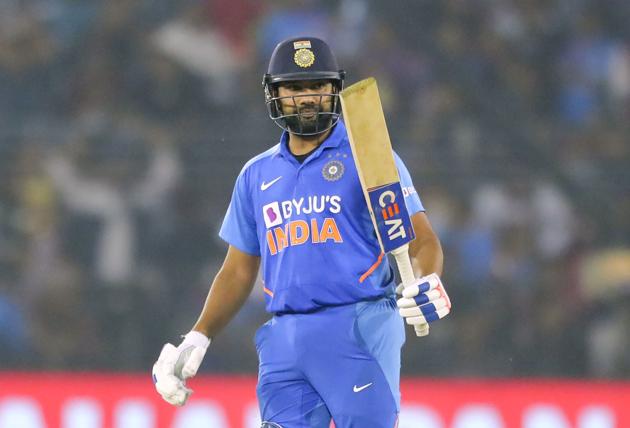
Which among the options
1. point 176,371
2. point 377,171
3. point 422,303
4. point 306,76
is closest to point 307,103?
point 306,76

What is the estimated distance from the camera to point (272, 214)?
396 centimetres

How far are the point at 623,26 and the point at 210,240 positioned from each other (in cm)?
393

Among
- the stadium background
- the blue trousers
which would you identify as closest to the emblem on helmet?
the blue trousers

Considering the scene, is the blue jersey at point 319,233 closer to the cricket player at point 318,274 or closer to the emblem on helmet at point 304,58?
the cricket player at point 318,274

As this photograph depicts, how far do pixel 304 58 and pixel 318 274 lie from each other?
2.22 ft

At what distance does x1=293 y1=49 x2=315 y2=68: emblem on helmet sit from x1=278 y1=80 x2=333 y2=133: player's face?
56 mm

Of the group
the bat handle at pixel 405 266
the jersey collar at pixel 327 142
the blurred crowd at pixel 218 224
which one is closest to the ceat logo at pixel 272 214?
the jersey collar at pixel 327 142

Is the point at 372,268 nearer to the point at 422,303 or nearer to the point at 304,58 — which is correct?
the point at 422,303

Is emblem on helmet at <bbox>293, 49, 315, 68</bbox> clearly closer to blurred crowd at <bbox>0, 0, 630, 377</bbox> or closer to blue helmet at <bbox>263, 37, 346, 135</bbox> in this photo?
blue helmet at <bbox>263, 37, 346, 135</bbox>

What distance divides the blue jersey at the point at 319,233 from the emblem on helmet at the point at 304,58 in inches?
9.2

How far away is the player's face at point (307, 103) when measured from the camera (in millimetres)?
3922

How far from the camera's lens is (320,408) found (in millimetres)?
3816

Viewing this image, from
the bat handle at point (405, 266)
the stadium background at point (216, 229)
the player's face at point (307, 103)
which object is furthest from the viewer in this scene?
the stadium background at point (216, 229)

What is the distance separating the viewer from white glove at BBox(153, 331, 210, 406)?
3.96 m
